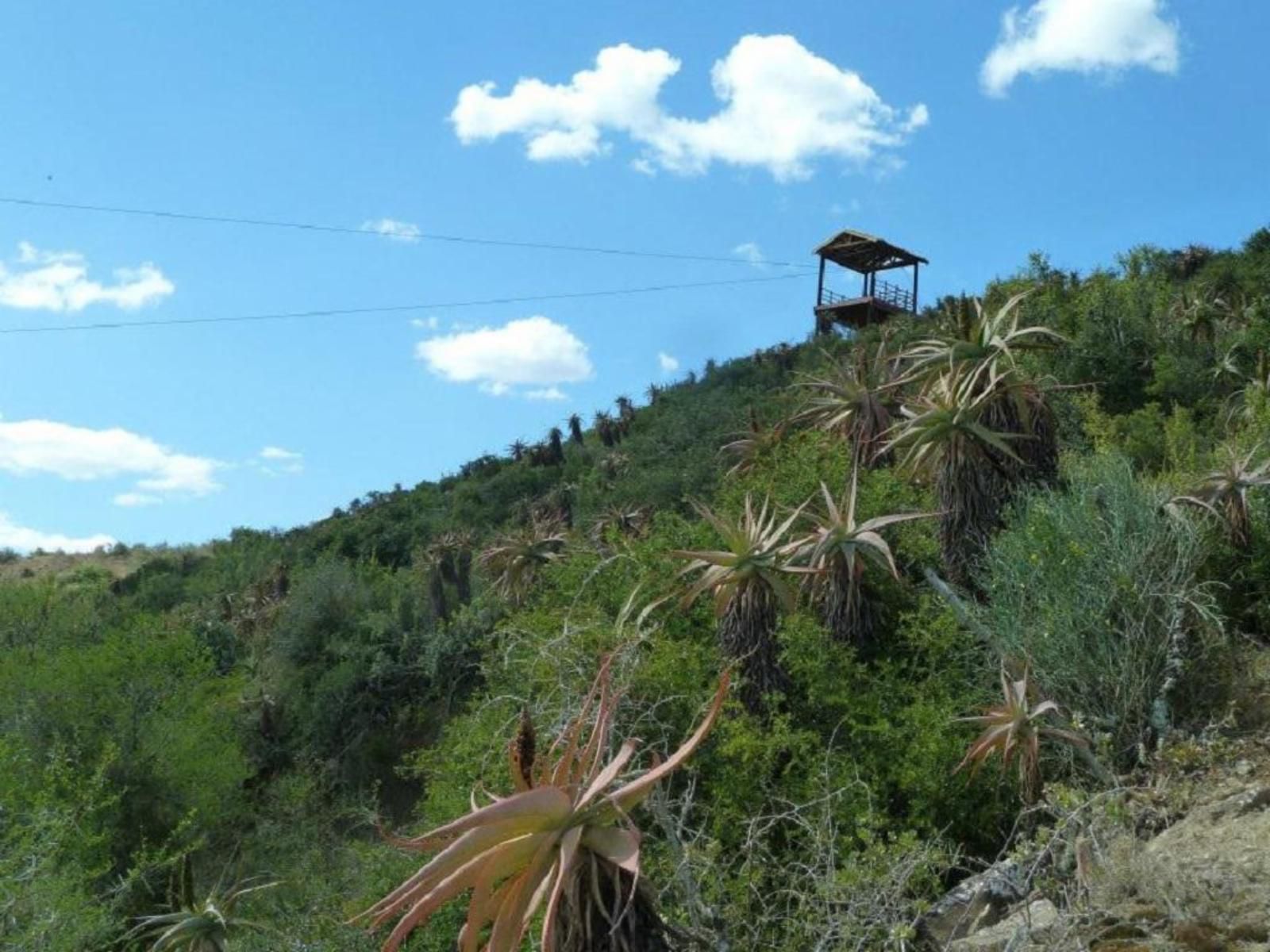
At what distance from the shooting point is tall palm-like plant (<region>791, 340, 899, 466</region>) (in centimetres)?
1540

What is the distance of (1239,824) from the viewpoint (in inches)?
294

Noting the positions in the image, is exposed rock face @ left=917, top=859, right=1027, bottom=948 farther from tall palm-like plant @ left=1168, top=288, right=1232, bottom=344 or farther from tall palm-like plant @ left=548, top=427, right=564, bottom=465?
tall palm-like plant @ left=548, top=427, right=564, bottom=465

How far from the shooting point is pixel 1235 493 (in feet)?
39.3

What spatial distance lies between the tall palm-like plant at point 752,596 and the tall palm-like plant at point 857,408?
3988mm

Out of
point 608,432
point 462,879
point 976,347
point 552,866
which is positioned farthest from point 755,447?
point 608,432

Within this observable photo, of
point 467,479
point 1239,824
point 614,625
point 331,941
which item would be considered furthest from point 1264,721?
point 467,479

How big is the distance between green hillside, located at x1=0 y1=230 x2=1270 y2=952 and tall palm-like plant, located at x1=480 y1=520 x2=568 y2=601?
0.24ft

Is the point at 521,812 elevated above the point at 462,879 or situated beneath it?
elevated above

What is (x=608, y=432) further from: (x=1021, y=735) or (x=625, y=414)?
(x=1021, y=735)

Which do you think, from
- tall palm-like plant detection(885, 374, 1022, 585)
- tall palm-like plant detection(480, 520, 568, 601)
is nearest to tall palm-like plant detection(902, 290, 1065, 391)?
tall palm-like plant detection(885, 374, 1022, 585)

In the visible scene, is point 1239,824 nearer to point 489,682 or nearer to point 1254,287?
point 489,682

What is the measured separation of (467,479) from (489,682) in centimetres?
3638

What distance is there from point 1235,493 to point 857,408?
496cm

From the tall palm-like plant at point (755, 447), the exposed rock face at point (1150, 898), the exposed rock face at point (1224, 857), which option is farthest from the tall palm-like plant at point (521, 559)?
the exposed rock face at point (1224, 857)
